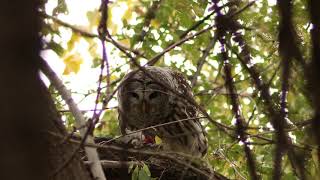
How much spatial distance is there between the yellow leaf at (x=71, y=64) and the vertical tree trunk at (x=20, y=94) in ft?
16.5

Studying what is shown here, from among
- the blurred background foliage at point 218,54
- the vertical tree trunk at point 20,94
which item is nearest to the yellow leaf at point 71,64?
the blurred background foliage at point 218,54

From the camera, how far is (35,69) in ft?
3.72

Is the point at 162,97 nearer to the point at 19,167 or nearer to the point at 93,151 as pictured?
the point at 93,151

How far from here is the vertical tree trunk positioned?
109cm

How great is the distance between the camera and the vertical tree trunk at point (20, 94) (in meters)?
1.09

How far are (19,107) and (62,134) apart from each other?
1.25 metres

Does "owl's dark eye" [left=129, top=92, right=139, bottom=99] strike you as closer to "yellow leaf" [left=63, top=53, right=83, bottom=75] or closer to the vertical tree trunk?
"yellow leaf" [left=63, top=53, right=83, bottom=75]

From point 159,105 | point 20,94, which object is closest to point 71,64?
point 159,105

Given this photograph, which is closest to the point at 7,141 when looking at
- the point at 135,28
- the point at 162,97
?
the point at 135,28

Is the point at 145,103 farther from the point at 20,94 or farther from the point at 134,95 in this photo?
the point at 20,94

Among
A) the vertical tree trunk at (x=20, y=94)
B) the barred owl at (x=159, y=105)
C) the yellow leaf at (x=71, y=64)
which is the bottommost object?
the vertical tree trunk at (x=20, y=94)

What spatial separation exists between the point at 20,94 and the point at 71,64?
524 cm

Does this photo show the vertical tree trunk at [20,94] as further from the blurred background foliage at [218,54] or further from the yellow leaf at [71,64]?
the yellow leaf at [71,64]

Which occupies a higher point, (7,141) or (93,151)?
(93,151)
